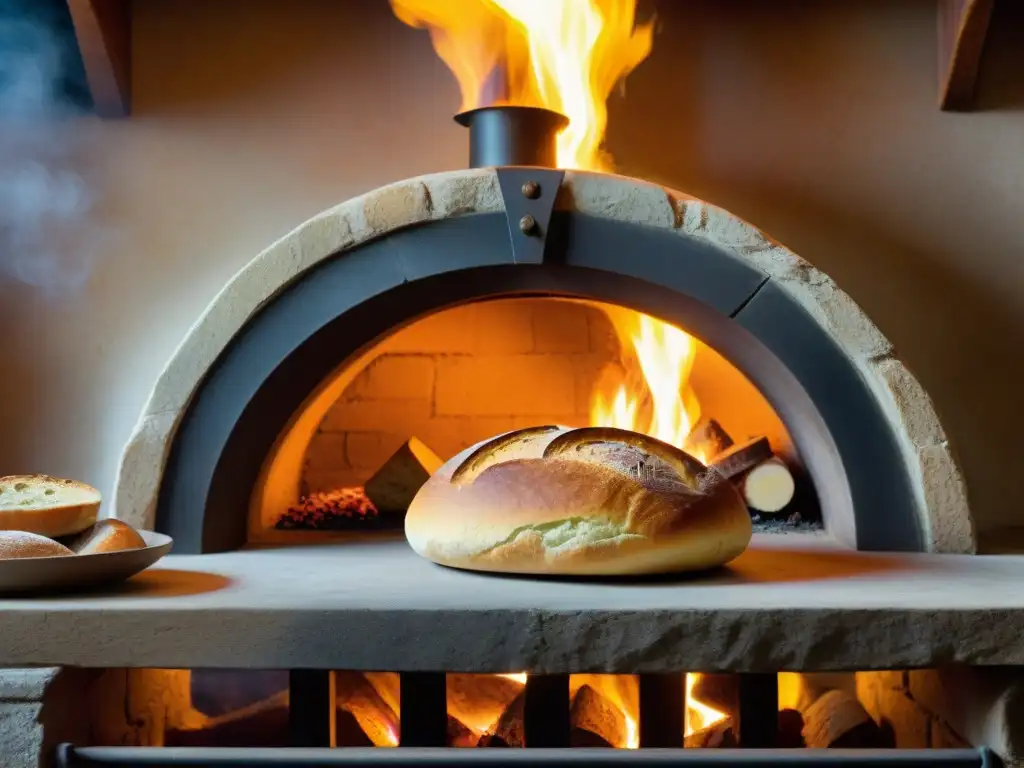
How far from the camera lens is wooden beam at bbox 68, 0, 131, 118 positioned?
86.8 inches

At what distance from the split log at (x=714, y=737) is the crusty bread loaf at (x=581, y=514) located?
50 centimetres

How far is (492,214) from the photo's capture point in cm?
192

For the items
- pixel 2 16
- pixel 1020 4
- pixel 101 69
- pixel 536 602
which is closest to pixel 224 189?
pixel 101 69

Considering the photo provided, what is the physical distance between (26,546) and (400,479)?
1074mm

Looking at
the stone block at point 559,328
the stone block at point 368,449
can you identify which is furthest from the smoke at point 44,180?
the stone block at point 559,328

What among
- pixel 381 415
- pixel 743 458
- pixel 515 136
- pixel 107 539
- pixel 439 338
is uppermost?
pixel 515 136

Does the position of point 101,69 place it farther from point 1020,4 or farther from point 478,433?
point 1020,4

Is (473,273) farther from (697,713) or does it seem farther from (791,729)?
(791,729)

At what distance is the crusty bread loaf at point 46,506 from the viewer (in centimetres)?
149

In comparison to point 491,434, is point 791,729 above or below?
below

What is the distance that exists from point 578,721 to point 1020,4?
205 cm

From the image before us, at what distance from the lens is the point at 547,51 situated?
2232mm

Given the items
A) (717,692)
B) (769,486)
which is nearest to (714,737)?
(717,692)

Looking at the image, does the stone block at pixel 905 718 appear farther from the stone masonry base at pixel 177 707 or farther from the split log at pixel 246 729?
the split log at pixel 246 729
